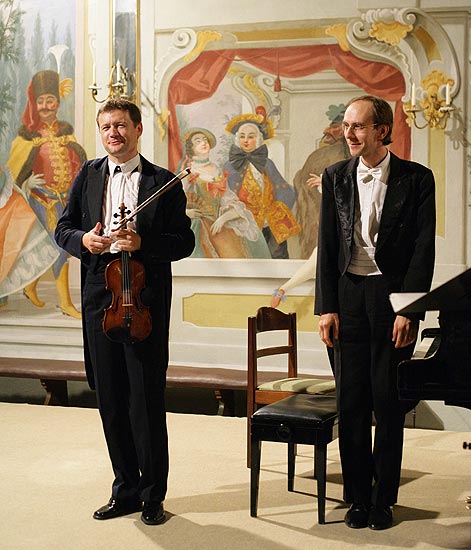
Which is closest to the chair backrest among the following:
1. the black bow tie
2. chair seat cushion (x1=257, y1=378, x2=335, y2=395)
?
chair seat cushion (x1=257, y1=378, x2=335, y2=395)

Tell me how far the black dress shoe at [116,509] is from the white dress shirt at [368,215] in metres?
1.49

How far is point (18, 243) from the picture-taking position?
7809mm

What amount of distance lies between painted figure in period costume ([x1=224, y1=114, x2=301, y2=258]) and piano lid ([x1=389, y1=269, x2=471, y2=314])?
13.3 ft

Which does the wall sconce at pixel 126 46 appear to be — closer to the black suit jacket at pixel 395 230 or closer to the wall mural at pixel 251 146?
the wall mural at pixel 251 146

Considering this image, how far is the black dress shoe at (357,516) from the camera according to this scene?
159 inches

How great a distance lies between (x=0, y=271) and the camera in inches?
310

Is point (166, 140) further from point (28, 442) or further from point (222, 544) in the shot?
point (222, 544)

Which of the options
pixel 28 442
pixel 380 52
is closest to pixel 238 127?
pixel 380 52

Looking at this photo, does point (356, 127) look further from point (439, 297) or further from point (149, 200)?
point (439, 297)

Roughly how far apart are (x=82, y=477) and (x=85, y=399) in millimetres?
2687

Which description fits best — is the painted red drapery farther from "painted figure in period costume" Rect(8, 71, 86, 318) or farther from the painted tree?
the painted tree

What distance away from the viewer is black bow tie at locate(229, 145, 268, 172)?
7133 mm

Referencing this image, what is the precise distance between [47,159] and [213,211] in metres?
1.56

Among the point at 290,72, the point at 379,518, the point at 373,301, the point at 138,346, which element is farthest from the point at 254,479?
the point at 290,72
